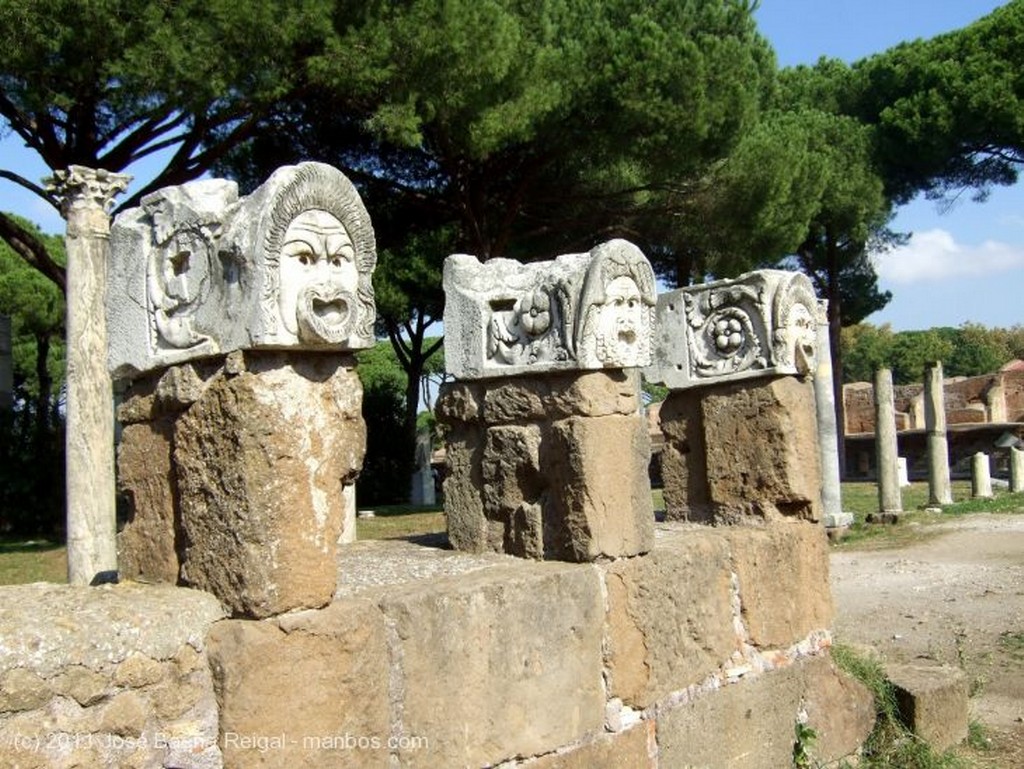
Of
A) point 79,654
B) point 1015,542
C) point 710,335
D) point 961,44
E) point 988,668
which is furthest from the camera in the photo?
point 961,44

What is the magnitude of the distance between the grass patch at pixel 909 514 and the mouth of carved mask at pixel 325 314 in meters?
10.5

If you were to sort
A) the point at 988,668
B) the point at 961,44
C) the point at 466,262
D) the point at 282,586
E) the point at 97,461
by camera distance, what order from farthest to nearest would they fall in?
the point at 961,44, the point at 97,461, the point at 988,668, the point at 466,262, the point at 282,586

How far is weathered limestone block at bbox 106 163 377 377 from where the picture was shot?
2699 millimetres

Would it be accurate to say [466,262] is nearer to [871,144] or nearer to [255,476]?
[255,476]

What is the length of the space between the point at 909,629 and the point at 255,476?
6.02 metres

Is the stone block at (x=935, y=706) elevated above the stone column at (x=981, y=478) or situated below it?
below

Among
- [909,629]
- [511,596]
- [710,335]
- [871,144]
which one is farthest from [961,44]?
[511,596]

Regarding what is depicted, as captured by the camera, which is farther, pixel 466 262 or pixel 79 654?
pixel 466 262

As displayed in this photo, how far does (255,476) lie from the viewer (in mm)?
2680

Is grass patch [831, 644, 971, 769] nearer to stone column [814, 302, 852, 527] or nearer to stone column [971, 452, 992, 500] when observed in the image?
stone column [814, 302, 852, 527]

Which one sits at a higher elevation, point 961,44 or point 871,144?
point 961,44

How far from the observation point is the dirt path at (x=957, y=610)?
5.80m

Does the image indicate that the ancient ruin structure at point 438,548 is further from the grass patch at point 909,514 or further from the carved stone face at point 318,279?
the grass patch at point 909,514

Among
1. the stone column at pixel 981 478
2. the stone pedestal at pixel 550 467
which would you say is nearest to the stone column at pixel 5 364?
the stone pedestal at pixel 550 467
